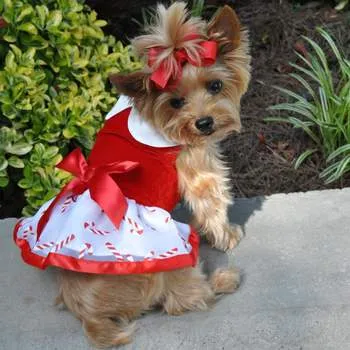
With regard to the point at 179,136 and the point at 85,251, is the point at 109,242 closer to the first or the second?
the point at 85,251

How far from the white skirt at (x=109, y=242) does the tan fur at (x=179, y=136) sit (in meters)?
0.09

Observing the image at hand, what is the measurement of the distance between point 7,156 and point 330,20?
261 centimetres

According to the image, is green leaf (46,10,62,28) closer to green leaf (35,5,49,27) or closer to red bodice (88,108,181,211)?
green leaf (35,5,49,27)

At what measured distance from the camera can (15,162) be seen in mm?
3436

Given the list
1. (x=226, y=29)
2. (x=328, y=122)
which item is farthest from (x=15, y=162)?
(x=328, y=122)

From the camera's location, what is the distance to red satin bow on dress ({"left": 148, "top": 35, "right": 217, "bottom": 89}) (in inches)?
95.3

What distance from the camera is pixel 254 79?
14.7ft

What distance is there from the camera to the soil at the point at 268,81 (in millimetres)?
3785

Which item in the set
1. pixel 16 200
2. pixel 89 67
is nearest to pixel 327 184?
pixel 89 67

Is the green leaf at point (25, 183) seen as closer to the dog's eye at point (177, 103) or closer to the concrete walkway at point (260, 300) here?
the concrete walkway at point (260, 300)

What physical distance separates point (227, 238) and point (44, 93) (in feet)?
4.12

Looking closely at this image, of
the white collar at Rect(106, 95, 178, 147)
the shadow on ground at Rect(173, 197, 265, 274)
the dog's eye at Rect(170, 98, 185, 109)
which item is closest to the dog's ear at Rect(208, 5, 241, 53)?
the dog's eye at Rect(170, 98, 185, 109)

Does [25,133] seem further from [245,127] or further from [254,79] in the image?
[254,79]

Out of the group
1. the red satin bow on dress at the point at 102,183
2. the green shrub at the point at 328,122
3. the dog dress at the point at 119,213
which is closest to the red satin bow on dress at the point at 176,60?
the dog dress at the point at 119,213
